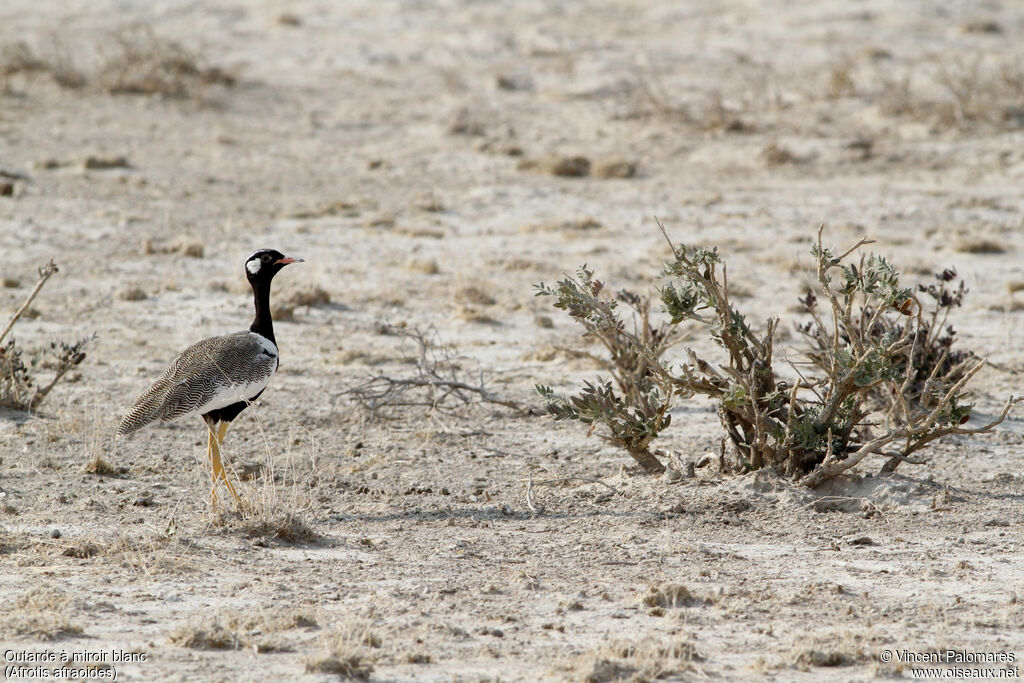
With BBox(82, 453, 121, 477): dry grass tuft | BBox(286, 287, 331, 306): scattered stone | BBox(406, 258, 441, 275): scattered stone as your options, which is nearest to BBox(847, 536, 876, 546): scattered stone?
BBox(82, 453, 121, 477): dry grass tuft

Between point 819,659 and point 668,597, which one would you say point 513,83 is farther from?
point 819,659

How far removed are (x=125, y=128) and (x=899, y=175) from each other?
31.6 feet

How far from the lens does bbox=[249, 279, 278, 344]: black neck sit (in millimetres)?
6137

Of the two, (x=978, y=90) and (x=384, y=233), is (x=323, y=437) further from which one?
(x=978, y=90)

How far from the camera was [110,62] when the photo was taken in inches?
701

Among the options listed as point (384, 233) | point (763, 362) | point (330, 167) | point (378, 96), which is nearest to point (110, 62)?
point (378, 96)

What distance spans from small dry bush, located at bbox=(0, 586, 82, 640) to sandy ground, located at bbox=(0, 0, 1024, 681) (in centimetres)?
2

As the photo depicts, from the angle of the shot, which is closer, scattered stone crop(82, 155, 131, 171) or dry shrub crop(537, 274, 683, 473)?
dry shrub crop(537, 274, 683, 473)

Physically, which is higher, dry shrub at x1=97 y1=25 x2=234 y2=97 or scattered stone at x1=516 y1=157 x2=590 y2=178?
dry shrub at x1=97 y1=25 x2=234 y2=97

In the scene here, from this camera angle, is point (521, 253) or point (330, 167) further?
point (330, 167)

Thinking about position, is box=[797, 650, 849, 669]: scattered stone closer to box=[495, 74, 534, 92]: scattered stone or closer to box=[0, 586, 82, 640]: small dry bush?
box=[0, 586, 82, 640]: small dry bush

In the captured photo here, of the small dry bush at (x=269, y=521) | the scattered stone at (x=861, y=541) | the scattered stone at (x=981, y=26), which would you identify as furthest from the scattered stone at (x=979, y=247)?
the scattered stone at (x=981, y=26)

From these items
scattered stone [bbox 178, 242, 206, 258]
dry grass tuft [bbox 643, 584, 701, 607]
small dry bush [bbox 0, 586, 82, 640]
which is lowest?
dry grass tuft [bbox 643, 584, 701, 607]

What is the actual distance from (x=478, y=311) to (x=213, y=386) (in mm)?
3985
